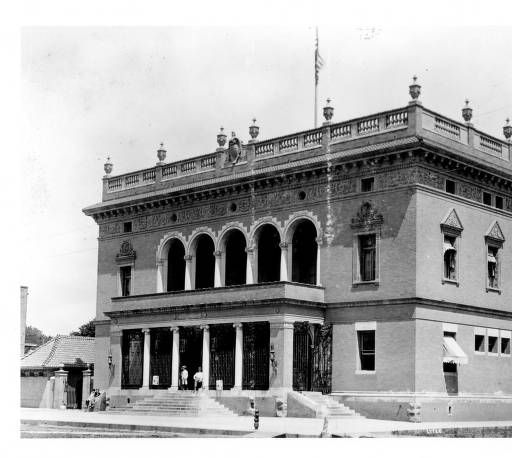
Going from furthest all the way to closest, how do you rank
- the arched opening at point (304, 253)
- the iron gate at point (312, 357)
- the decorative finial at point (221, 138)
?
the decorative finial at point (221, 138)
the arched opening at point (304, 253)
the iron gate at point (312, 357)

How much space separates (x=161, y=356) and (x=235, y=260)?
5.63m

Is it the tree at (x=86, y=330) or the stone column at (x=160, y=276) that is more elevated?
the stone column at (x=160, y=276)

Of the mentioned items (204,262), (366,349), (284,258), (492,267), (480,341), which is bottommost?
(366,349)

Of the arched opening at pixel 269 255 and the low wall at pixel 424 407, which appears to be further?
the arched opening at pixel 269 255

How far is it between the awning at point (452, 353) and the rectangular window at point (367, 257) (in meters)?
3.84

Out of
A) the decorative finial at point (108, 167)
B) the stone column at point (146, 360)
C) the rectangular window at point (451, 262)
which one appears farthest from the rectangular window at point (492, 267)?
the decorative finial at point (108, 167)

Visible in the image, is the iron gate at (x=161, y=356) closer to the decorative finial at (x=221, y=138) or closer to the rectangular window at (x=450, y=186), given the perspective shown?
the decorative finial at (x=221, y=138)

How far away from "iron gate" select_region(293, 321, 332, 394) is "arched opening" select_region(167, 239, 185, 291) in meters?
9.94

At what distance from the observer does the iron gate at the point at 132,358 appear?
4553 centimetres

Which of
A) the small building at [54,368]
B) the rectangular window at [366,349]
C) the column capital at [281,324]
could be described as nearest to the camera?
the column capital at [281,324]

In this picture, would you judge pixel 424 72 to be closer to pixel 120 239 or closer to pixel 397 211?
pixel 397 211

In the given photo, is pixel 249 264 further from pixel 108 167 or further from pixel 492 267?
pixel 108 167

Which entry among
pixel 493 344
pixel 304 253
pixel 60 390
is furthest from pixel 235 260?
pixel 60 390

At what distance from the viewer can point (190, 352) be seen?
143 feet
